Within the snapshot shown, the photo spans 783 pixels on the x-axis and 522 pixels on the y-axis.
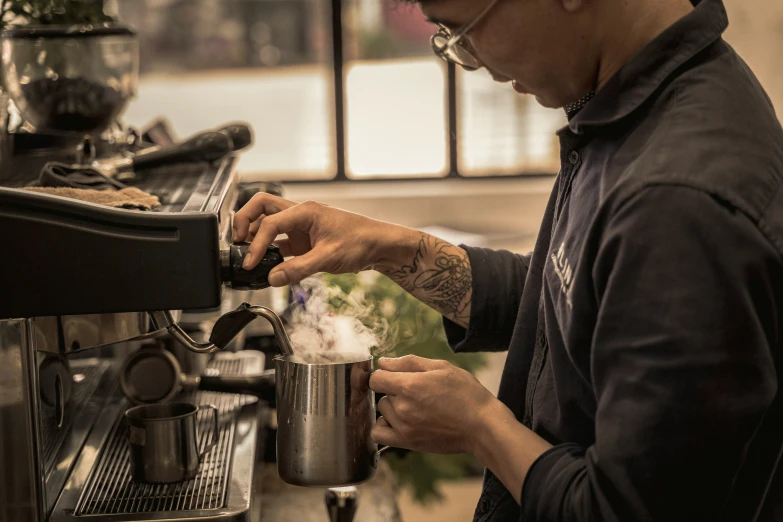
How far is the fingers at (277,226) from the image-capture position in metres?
1.07

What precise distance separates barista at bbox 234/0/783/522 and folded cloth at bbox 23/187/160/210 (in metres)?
0.19

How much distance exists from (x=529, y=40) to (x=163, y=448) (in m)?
0.70

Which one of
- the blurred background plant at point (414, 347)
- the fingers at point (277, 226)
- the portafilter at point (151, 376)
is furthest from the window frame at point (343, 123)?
the fingers at point (277, 226)

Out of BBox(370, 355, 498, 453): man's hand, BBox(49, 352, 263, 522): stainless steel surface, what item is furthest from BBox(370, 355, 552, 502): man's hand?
BBox(49, 352, 263, 522): stainless steel surface

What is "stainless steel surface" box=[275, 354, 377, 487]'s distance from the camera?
1.06 meters

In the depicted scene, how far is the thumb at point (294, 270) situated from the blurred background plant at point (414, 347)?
48.2 inches

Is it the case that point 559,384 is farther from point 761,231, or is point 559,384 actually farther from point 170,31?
point 170,31

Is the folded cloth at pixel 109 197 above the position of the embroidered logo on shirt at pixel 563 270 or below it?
above

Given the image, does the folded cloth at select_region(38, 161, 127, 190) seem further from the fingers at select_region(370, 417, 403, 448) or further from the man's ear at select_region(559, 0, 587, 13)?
the man's ear at select_region(559, 0, 587, 13)

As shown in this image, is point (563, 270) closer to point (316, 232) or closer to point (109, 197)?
point (316, 232)

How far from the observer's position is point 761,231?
822mm

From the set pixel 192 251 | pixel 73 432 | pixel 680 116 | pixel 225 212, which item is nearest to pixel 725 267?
pixel 680 116

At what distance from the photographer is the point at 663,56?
93 cm

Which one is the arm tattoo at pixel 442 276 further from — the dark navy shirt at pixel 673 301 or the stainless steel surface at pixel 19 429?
the stainless steel surface at pixel 19 429
